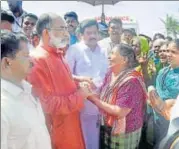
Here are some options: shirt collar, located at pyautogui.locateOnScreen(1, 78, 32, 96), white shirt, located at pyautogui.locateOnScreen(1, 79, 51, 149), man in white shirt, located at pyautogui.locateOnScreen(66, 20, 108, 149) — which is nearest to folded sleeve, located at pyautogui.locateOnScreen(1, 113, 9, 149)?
white shirt, located at pyautogui.locateOnScreen(1, 79, 51, 149)

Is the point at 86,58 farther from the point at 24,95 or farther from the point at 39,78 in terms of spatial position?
the point at 24,95

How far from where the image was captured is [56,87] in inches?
103

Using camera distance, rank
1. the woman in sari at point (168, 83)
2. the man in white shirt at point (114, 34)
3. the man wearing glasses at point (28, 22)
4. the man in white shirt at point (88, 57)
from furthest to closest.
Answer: the man in white shirt at point (114, 34), the man wearing glasses at point (28, 22), the man in white shirt at point (88, 57), the woman in sari at point (168, 83)

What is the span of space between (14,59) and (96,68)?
157cm

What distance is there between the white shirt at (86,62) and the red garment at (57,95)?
740 millimetres

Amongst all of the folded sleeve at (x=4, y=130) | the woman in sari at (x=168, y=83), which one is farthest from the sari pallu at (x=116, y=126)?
the folded sleeve at (x=4, y=130)

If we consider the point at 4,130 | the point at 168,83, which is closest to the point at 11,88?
the point at 4,130

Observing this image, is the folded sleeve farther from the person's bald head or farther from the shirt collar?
the person's bald head

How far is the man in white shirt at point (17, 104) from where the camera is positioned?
78.7 inches

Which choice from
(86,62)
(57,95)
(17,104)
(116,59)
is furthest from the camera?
(86,62)

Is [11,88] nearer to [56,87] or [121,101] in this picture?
[56,87]

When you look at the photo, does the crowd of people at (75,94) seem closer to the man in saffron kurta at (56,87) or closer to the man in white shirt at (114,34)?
the man in saffron kurta at (56,87)

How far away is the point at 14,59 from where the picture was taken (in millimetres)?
2113

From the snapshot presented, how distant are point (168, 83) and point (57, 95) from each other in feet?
3.87
